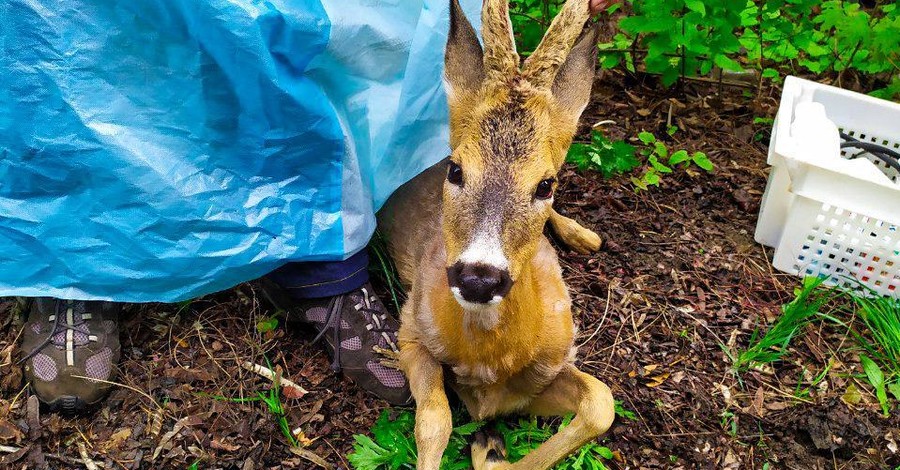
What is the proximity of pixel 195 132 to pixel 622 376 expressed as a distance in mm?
1717

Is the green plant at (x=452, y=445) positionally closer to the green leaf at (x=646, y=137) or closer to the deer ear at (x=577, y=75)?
the deer ear at (x=577, y=75)

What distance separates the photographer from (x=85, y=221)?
8.40 feet

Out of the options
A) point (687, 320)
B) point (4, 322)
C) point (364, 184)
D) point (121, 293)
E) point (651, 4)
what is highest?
point (651, 4)

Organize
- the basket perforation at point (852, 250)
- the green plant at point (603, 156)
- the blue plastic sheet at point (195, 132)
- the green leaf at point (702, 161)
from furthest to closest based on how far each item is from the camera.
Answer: the green leaf at point (702, 161) → the green plant at point (603, 156) → the basket perforation at point (852, 250) → the blue plastic sheet at point (195, 132)

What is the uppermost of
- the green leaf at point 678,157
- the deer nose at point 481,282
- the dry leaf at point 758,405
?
the deer nose at point 481,282

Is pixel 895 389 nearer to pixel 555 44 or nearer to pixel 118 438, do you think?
pixel 555 44

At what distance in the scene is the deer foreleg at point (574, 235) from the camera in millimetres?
3514

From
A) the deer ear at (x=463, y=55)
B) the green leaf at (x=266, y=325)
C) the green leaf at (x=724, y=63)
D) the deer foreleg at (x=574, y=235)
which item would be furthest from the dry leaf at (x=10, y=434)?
the green leaf at (x=724, y=63)

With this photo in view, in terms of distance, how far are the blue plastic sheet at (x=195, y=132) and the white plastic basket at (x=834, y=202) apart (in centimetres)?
153

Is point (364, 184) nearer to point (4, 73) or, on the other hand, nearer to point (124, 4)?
point (124, 4)

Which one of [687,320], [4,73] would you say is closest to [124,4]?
[4,73]

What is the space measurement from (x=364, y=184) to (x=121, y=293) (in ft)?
2.86

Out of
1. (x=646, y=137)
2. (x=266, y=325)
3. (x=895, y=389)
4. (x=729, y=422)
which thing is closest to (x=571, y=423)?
(x=729, y=422)

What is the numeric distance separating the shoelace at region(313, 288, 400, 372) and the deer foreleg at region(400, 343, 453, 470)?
33 centimetres
